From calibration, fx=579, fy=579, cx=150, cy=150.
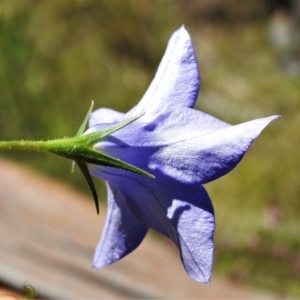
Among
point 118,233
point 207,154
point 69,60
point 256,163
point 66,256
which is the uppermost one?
point 69,60

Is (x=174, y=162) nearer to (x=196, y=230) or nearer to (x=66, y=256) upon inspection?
(x=196, y=230)

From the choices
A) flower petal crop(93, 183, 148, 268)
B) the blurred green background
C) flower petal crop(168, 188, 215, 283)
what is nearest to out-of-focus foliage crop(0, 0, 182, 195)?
the blurred green background

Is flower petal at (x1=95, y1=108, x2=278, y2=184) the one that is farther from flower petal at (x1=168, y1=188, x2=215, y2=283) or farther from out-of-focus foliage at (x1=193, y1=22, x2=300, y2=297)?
out-of-focus foliage at (x1=193, y1=22, x2=300, y2=297)

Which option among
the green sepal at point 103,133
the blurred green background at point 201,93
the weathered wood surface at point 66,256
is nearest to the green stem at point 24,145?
the green sepal at point 103,133

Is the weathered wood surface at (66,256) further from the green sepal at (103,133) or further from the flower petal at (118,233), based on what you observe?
the green sepal at (103,133)

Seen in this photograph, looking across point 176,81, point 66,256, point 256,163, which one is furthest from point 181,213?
point 256,163
